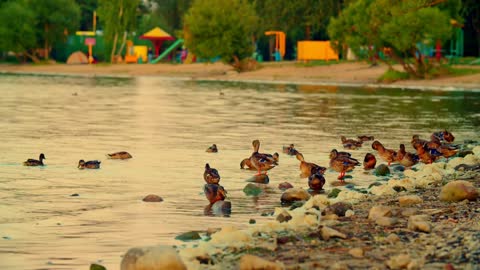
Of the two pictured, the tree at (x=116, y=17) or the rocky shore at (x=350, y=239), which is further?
the tree at (x=116, y=17)

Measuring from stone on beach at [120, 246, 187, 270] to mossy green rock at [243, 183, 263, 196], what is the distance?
7.22m

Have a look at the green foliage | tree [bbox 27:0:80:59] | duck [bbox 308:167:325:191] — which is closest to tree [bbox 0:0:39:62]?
the green foliage

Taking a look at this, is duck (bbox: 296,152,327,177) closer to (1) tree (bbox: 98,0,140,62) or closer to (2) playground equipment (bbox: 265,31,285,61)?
(2) playground equipment (bbox: 265,31,285,61)

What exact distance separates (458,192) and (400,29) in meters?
45.8

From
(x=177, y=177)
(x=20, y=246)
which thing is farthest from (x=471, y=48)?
(x=20, y=246)

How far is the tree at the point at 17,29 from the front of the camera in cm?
10088

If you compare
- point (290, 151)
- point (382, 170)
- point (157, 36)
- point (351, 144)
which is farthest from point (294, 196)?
point (157, 36)

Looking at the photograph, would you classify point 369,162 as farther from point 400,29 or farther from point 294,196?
point 400,29

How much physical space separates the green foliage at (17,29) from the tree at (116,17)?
6647mm

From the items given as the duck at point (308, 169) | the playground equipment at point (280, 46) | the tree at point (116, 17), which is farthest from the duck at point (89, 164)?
the tree at point (116, 17)

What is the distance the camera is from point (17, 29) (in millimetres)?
100812

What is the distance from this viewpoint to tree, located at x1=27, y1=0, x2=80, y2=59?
106 metres

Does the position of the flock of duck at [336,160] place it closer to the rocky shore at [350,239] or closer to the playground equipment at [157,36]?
the rocky shore at [350,239]

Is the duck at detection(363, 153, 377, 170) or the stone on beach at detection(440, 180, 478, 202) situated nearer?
the stone on beach at detection(440, 180, 478, 202)
